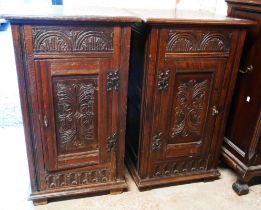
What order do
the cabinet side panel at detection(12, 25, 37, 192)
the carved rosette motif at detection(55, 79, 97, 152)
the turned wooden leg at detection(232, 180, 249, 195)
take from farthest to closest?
1. the turned wooden leg at detection(232, 180, 249, 195)
2. the carved rosette motif at detection(55, 79, 97, 152)
3. the cabinet side panel at detection(12, 25, 37, 192)

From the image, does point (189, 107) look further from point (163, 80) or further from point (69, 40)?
point (69, 40)

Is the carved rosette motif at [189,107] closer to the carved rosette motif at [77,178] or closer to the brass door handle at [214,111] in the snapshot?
the brass door handle at [214,111]

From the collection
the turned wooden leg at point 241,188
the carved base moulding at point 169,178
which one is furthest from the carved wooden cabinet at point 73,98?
the turned wooden leg at point 241,188

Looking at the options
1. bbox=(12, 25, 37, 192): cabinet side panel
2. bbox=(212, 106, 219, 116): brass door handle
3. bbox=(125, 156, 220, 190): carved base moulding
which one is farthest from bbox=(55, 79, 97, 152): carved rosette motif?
bbox=(212, 106, 219, 116): brass door handle

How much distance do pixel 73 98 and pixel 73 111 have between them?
2.6 inches

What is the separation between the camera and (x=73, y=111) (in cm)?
130

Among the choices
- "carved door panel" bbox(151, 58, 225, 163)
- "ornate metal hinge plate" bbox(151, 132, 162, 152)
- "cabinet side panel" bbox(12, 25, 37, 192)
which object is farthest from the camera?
"ornate metal hinge plate" bbox(151, 132, 162, 152)

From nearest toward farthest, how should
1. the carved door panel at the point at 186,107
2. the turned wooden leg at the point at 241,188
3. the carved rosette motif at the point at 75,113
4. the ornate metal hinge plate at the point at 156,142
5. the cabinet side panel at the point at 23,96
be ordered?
the cabinet side panel at the point at 23,96 < the carved rosette motif at the point at 75,113 < the carved door panel at the point at 186,107 < the ornate metal hinge plate at the point at 156,142 < the turned wooden leg at the point at 241,188

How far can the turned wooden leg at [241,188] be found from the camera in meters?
1.58

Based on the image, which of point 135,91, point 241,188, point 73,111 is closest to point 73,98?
point 73,111

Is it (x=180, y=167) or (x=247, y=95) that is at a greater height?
(x=247, y=95)

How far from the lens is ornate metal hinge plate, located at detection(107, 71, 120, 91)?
128 centimetres

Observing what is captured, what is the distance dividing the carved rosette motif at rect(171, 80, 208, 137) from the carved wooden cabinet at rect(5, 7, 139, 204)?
30 cm

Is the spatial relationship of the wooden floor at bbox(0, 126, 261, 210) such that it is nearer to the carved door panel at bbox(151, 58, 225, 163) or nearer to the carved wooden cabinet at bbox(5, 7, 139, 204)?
the carved wooden cabinet at bbox(5, 7, 139, 204)
